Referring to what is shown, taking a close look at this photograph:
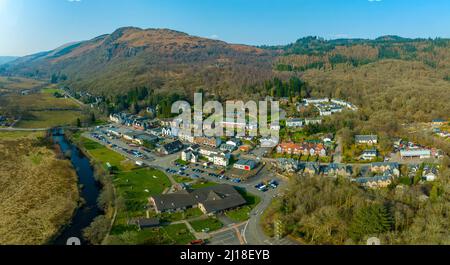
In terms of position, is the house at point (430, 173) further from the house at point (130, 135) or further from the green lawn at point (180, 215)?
the house at point (130, 135)

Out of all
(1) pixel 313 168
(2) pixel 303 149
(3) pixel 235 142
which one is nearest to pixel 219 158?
(3) pixel 235 142

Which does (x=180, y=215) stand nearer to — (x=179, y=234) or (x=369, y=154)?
(x=179, y=234)

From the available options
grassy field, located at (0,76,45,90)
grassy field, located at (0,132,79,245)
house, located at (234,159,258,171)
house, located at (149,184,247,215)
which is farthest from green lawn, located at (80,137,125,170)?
grassy field, located at (0,76,45,90)

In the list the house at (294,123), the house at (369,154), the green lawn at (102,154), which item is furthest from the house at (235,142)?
the house at (369,154)

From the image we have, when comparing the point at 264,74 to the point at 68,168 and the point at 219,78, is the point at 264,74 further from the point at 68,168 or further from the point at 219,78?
the point at 68,168

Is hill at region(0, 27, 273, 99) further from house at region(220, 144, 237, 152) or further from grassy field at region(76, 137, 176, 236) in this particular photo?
grassy field at region(76, 137, 176, 236)

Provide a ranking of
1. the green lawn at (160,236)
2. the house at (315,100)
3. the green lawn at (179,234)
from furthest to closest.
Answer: the house at (315,100) < the green lawn at (179,234) < the green lawn at (160,236)

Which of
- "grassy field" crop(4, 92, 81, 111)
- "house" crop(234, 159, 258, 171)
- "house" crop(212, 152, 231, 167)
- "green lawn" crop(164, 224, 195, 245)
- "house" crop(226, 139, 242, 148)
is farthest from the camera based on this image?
"grassy field" crop(4, 92, 81, 111)
